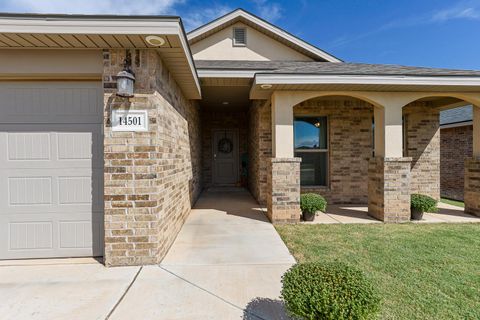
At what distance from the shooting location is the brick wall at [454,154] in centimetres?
966

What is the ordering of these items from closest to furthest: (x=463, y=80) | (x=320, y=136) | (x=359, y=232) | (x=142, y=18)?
1. (x=142, y=18)
2. (x=359, y=232)
3. (x=463, y=80)
4. (x=320, y=136)

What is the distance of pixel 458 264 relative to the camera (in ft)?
9.91

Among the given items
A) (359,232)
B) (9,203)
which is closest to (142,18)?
(9,203)

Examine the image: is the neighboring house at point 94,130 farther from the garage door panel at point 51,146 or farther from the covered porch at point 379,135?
the covered porch at point 379,135

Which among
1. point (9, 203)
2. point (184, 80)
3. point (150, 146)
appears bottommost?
point (9, 203)

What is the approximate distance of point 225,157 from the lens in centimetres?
1005

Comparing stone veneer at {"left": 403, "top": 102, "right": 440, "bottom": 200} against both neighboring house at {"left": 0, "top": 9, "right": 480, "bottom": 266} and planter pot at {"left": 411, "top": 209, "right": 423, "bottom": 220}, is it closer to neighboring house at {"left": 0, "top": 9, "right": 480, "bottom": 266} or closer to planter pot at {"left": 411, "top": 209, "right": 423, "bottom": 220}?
planter pot at {"left": 411, "top": 209, "right": 423, "bottom": 220}

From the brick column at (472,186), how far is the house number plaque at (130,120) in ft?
23.9

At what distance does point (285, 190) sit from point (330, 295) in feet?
10.8

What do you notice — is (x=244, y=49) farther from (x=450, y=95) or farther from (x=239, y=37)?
(x=450, y=95)

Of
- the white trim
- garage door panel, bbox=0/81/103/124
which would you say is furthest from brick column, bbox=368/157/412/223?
the white trim

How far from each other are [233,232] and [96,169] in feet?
8.25

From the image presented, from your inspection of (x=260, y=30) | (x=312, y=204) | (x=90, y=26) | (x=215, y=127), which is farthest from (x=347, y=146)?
(x=90, y=26)

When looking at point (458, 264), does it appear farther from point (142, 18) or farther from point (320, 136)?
point (142, 18)
